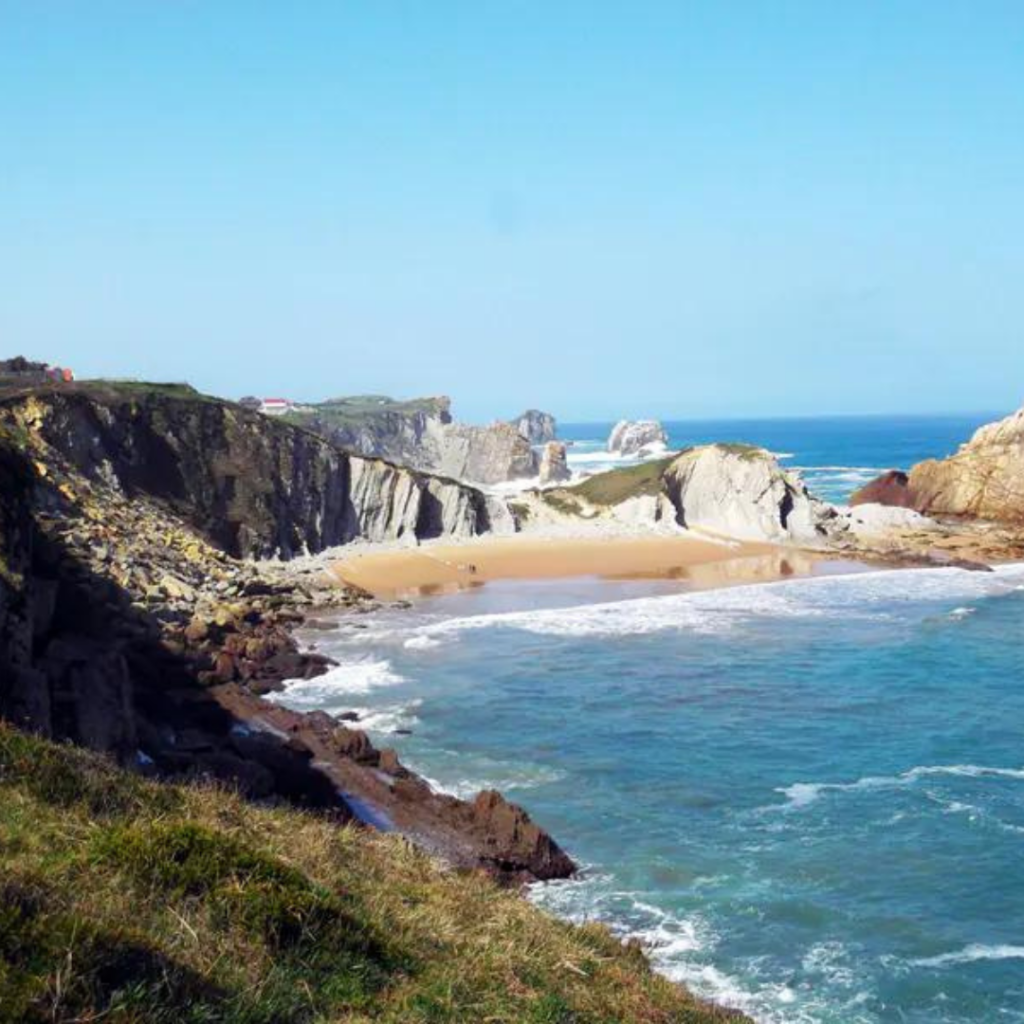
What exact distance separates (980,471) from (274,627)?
54688mm

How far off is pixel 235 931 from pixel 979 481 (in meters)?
77.1

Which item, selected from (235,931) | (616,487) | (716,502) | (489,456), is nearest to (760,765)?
(235,931)

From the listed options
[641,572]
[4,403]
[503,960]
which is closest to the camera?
[503,960]

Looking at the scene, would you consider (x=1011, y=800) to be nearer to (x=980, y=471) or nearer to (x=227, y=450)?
(x=227, y=450)

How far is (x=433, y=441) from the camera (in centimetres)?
12294

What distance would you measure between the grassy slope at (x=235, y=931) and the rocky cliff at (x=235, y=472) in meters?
41.4

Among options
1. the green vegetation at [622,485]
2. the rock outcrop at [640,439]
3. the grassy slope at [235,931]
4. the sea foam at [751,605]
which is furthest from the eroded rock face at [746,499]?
the rock outcrop at [640,439]

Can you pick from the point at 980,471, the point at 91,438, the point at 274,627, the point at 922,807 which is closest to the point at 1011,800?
the point at 922,807

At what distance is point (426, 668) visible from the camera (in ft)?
Result: 122

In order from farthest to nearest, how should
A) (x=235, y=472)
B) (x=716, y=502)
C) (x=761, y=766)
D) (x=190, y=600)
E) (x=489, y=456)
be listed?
(x=489, y=456) → (x=716, y=502) → (x=235, y=472) → (x=190, y=600) → (x=761, y=766)

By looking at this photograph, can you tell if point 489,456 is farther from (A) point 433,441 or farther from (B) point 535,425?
(B) point 535,425

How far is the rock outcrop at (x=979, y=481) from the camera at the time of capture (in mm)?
75062

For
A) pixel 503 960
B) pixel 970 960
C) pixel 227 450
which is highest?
pixel 227 450

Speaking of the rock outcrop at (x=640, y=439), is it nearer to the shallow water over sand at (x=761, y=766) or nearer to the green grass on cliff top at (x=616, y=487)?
the green grass on cliff top at (x=616, y=487)
